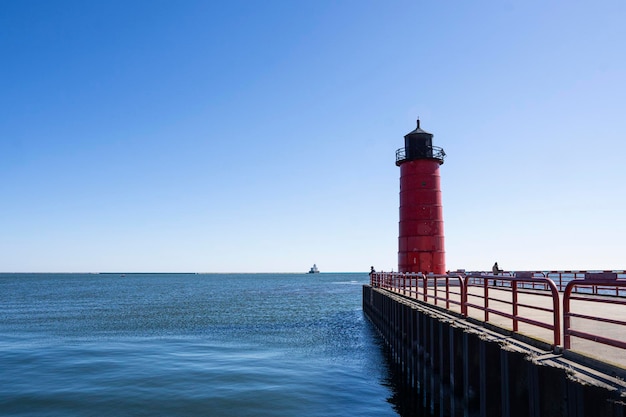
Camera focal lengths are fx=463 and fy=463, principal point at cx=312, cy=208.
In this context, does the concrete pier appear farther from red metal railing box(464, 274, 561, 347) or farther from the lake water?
the lake water

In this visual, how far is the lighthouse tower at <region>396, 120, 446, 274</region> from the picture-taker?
28.8 meters

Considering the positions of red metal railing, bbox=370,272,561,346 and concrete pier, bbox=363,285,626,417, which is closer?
concrete pier, bbox=363,285,626,417

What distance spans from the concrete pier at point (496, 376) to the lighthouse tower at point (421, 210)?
14123mm

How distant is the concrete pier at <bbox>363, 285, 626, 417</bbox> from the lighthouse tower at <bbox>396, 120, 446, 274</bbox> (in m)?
14.1

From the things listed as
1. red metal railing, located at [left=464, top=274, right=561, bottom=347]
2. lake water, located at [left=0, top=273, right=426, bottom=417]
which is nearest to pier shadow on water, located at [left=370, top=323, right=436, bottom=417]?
lake water, located at [left=0, top=273, right=426, bottom=417]

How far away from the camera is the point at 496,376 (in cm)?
764

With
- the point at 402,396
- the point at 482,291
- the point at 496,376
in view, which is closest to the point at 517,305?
the point at 496,376

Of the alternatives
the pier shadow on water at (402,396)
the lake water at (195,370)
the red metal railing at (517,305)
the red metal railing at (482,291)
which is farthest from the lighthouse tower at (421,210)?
the red metal railing at (517,305)

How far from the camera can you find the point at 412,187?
29328mm

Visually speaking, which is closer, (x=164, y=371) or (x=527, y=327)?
(x=527, y=327)

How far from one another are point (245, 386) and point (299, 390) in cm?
191

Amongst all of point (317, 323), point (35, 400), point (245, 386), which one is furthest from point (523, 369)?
point (317, 323)

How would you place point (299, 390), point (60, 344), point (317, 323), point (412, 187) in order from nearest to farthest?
point (299, 390) → point (60, 344) → point (412, 187) → point (317, 323)

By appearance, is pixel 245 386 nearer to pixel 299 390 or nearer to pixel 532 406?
pixel 299 390
